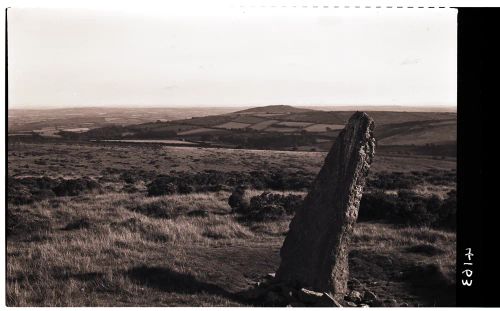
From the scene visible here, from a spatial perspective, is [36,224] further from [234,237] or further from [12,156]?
[12,156]

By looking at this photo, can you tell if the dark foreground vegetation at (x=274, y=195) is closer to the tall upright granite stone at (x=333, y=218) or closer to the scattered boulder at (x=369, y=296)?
the tall upright granite stone at (x=333, y=218)

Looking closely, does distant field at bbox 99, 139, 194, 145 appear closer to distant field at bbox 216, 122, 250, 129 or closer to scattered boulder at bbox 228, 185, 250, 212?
distant field at bbox 216, 122, 250, 129

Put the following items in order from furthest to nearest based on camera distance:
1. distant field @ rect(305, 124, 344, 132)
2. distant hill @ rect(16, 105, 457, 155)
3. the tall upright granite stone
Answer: distant field @ rect(305, 124, 344, 132), distant hill @ rect(16, 105, 457, 155), the tall upright granite stone

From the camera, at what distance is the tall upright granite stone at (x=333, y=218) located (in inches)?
366

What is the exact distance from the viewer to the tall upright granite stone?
9.30 m

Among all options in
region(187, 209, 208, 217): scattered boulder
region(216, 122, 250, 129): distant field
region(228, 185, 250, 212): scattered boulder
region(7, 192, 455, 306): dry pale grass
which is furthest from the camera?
region(216, 122, 250, 129): distant field

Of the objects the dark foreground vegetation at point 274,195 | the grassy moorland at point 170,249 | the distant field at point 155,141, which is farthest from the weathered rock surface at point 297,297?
the distant field at point 155,141

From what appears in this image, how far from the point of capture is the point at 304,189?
2497cm

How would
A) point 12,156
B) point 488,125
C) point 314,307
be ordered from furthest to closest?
point 12,156, point 488,125, point 314,307

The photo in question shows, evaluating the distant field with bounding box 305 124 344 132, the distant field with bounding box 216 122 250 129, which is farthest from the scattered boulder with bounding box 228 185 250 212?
the distant field with bounding box 305 124 344 132

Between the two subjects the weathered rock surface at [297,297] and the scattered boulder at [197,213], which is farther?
the scattered boulder at [197,213]

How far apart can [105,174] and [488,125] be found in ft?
83.1

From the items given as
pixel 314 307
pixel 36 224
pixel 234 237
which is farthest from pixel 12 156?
pixel 314 307

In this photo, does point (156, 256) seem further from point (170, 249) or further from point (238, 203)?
point (238, 203)
